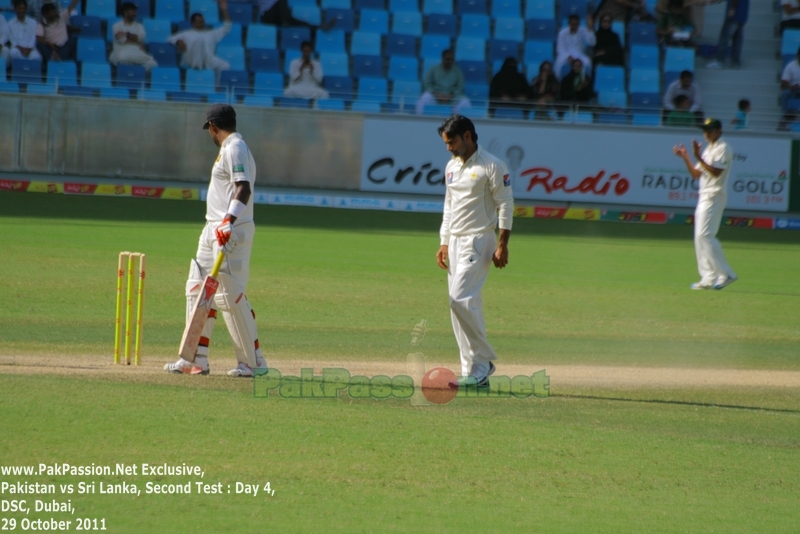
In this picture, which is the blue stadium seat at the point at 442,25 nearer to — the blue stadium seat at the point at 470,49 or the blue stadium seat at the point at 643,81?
the blue stadium seat at the point at 470,49

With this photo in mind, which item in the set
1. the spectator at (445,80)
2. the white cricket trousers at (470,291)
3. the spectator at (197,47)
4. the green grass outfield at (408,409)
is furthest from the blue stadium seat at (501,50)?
the white cricket trousers at (470,291)

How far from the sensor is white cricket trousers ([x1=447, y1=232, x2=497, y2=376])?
7113 mm

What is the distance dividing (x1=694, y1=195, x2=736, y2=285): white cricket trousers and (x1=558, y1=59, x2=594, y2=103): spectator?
28.1 ft

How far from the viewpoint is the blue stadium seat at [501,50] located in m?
23.1

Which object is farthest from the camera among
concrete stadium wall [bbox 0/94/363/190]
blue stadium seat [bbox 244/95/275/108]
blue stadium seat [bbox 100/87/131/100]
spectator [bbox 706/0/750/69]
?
spectator [bbox 706/0/750/69]

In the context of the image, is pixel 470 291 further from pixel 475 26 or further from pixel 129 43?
pixel 475 26

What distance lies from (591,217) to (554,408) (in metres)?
13.7

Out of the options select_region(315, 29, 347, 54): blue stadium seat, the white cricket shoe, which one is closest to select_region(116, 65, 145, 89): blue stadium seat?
select_region(315, 29, 347, 54): blue stadium seat

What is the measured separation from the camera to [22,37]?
20.3 metres

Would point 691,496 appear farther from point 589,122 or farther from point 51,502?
point 589,122

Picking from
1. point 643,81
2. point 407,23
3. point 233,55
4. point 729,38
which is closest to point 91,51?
point 233,55

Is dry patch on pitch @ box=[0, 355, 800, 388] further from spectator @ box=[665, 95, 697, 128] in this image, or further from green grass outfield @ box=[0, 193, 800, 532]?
spectator @ box=[665, 95, 697, 128]

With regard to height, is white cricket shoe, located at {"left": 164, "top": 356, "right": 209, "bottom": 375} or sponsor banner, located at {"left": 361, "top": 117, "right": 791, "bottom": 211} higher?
sponsor banner, located at {"left": 361, "top": 117, "right": 791, "bottom": 211}

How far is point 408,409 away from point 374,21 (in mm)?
18003
